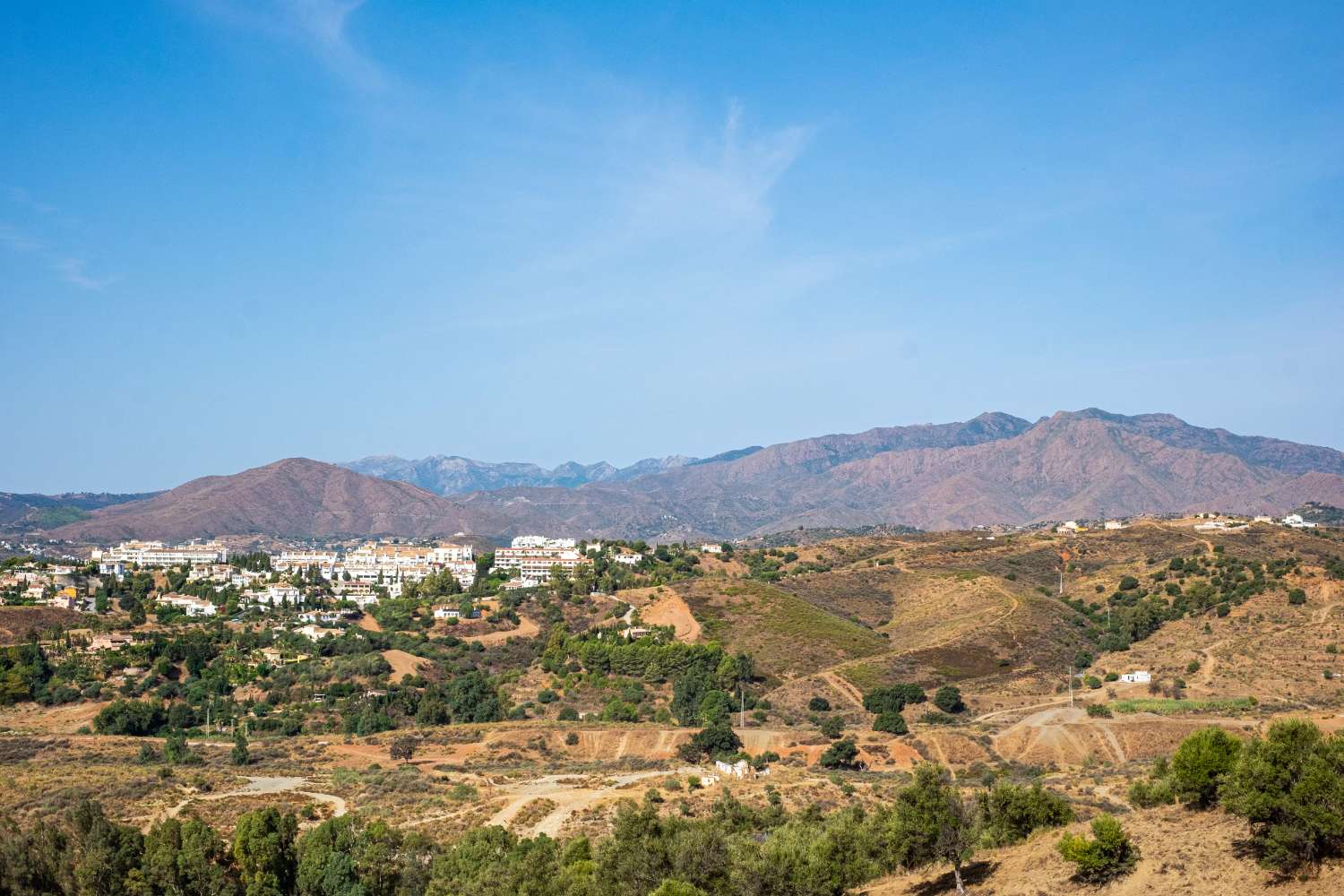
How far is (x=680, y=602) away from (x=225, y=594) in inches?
1831

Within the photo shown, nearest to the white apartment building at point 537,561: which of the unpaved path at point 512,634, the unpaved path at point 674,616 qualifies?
the unpaved path at point 512,634

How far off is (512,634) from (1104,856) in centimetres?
6716

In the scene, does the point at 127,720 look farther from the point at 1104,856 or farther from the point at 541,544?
the point at 541,544

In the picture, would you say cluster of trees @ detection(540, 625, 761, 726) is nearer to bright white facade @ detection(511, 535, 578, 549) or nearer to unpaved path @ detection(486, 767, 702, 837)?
unpaved path @ detection(486, 767, 702, 837)

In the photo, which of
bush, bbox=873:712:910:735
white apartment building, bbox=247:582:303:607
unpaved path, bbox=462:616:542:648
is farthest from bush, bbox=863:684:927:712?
white apartment building, bbox=247:582:303:607

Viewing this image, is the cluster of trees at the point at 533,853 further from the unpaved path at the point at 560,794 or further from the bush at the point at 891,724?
the bush at the point at 891,724

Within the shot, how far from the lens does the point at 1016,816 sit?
28.3 meters

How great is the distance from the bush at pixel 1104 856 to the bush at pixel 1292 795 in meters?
2.50

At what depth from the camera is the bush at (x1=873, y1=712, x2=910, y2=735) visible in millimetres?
Answer: 56844

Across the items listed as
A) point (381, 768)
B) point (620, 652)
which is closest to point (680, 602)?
point (620, 652)

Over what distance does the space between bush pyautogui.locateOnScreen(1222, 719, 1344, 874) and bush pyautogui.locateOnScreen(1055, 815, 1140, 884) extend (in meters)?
2.50

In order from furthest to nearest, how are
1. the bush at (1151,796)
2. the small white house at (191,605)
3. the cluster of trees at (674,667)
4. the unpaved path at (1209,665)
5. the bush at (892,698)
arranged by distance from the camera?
the small white house at (191,605), the cluster of trees at (674,667), the bush at (892,698), the unpaved path at (1209,665), the bush at (1151,796)

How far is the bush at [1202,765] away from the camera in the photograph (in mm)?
26203

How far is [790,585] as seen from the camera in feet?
324
